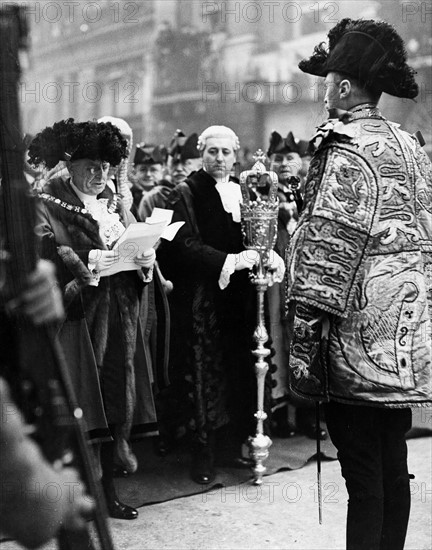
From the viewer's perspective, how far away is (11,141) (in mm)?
1953

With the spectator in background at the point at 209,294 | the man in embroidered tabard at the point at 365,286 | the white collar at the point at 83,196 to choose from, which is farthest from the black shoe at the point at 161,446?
the man in embroidered tabard at the point at 365,286

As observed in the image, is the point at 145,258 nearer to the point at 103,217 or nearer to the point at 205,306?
the point at 103,217

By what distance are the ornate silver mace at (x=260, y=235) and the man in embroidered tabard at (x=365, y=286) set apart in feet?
4.84

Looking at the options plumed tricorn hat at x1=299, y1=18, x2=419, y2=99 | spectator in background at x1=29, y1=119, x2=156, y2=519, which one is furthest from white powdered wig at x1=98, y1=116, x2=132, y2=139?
plumed tricorn hat at x1=299, y1=18, x2=419, y2=99

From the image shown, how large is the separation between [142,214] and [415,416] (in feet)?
7.05

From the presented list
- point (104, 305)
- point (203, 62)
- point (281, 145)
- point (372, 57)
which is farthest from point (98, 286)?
Result: point (203, 62)

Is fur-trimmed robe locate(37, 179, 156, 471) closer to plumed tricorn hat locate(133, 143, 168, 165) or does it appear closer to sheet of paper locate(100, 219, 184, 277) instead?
sheet of paper locate(100, 219, 184, 277)

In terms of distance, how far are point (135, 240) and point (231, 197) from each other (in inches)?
37.5

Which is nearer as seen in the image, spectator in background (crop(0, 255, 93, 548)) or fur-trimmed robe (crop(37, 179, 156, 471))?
spectator in background (crop(0, 255, 93, 548))

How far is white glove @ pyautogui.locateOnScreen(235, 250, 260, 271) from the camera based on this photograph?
4.24 m

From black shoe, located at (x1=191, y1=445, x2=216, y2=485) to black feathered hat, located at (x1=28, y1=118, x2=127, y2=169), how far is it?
160 cm

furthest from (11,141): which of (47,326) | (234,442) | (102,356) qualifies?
(234,442)

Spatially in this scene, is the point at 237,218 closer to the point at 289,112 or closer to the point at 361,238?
the point at 361,238

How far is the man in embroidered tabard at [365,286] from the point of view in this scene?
260 cm
